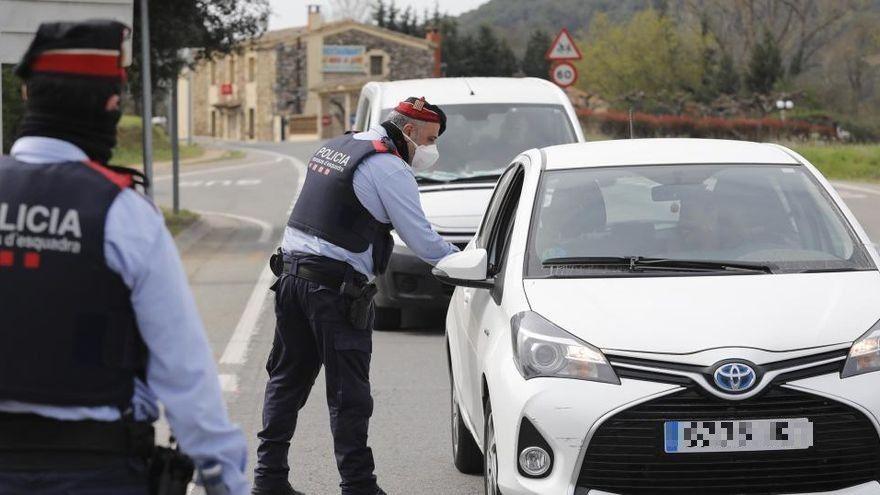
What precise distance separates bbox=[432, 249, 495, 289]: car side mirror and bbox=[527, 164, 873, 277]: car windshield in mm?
207

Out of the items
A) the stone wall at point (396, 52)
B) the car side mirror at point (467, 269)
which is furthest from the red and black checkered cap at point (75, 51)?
the stone wall at point (396, 52)

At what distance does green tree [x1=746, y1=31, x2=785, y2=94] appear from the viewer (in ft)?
295

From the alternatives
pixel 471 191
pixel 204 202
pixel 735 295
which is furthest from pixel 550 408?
pixel 204 202

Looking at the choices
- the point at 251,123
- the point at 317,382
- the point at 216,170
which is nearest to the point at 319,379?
the point at 317,382

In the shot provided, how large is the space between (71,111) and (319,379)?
7.29 m

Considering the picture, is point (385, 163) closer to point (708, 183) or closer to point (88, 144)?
point (708, 183)

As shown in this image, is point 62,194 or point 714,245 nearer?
point 62,194

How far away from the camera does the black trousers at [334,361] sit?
6289mm

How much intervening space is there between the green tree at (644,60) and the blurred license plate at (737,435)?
315ft

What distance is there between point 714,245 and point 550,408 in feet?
4.68

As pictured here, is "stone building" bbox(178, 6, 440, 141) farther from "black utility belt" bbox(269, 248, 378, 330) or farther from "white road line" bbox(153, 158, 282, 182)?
"black utility belt" bbox(269, 248, 378, 330)

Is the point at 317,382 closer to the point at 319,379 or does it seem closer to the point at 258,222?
the point at 319,379

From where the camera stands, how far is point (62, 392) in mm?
3145

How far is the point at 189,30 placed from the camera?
22938 millimetres
